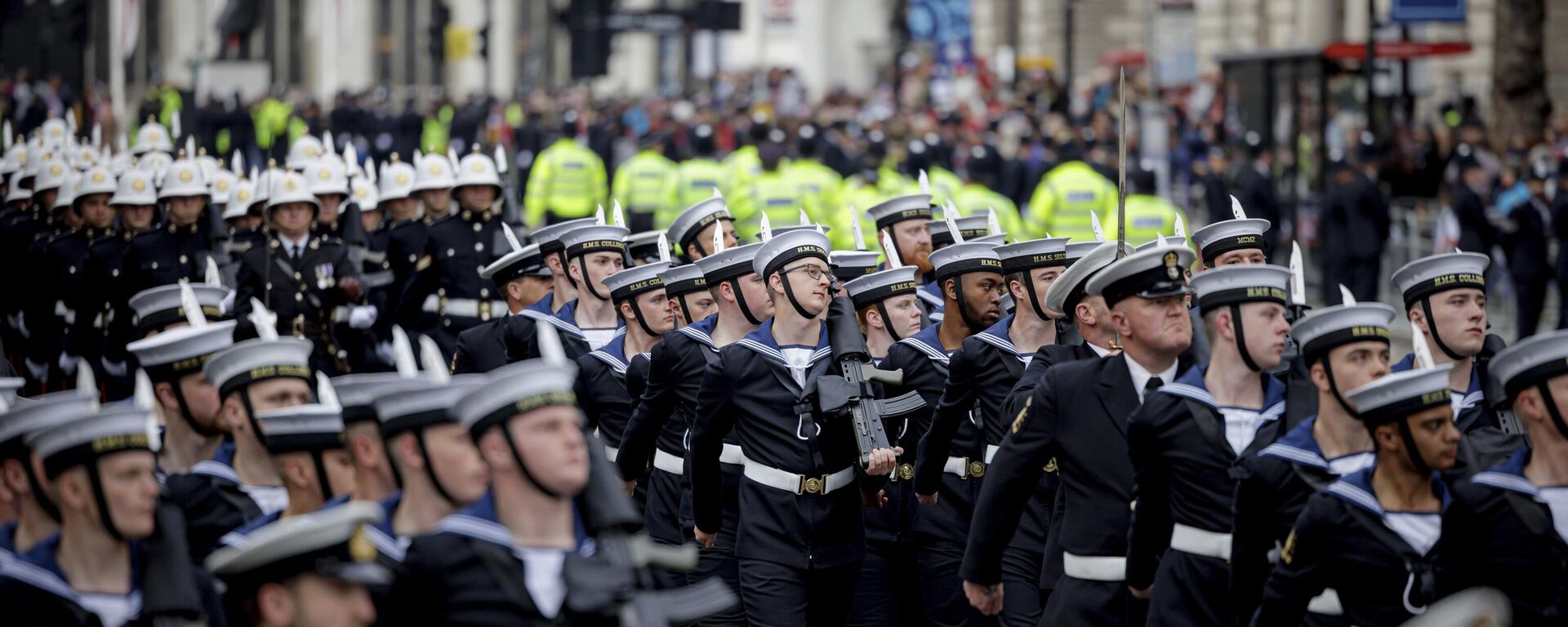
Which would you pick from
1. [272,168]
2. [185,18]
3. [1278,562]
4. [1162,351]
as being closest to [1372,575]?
[1278,562]

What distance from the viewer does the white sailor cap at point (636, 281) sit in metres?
9.74

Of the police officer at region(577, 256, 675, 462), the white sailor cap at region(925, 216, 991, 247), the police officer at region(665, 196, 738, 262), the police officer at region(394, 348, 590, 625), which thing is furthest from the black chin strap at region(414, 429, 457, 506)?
the white sailor cap at region(925, 216, 991, 247)

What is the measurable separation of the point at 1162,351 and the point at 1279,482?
96cm

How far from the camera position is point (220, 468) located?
6629mm

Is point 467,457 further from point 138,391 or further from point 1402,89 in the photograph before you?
point 1402,89

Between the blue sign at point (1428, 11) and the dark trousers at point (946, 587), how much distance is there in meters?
13.2

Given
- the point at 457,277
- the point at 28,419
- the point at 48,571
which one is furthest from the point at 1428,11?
the point at 48,571

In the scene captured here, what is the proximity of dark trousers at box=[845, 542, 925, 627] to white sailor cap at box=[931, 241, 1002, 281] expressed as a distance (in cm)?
116

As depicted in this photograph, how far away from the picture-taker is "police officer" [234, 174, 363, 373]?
13703mm

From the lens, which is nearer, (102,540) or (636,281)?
(102,540)

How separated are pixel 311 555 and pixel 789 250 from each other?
373 cm

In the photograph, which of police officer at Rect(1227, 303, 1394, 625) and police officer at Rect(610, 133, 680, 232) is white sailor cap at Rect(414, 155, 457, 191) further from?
police officer at Rect(1227, 303, 1394, 625)

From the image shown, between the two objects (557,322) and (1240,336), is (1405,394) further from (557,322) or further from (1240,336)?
(557,322)

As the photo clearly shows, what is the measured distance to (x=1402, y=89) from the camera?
26.2m
